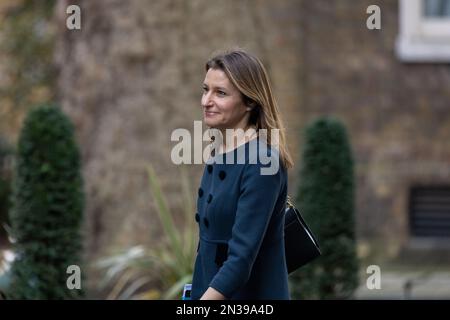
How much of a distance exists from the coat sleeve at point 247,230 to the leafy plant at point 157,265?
3634 mm

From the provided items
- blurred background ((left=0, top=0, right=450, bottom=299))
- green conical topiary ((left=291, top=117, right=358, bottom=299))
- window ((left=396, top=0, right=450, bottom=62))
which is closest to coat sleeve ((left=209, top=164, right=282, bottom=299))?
blurred background ((left=0, top=0, right=450, bottom=299))

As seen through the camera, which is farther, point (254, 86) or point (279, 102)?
point (279, 102)

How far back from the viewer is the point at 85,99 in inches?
360

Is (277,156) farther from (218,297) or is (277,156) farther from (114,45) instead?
(114,45)

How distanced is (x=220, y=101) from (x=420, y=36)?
7.70m

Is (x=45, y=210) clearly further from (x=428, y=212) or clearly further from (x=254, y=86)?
(x=428, y=212)

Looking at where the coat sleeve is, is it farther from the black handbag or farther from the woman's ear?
the black handbag

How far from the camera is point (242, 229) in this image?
325 centimetres

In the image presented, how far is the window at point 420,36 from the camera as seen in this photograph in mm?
10680

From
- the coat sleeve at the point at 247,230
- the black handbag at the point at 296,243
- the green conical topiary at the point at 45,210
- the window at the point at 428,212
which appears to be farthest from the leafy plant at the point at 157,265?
the coat sleeve at the point at 247,230

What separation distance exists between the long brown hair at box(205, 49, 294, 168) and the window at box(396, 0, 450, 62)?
7416 mm

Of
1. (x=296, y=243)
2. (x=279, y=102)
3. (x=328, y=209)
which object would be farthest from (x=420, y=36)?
(x=296, y=243)

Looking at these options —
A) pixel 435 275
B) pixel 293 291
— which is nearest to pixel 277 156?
pixel 293 291

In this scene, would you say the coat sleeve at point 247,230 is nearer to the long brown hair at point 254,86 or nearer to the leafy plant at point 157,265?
the long brown hair at point 254,86
